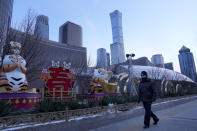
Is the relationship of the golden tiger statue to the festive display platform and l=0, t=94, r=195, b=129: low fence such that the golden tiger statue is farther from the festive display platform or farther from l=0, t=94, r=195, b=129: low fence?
l=0, t=94, r=195, b=129: low fence

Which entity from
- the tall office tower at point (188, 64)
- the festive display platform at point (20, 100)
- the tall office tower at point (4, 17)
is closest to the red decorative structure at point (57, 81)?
the festive display platform at point (20, 100)

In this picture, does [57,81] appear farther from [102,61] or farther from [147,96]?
[102,61]

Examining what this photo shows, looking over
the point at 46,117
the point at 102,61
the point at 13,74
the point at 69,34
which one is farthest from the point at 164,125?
the point at 69,34

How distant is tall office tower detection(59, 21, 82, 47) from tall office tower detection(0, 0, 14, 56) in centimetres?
7396

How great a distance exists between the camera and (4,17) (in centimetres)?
1048

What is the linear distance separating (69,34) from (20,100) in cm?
8350

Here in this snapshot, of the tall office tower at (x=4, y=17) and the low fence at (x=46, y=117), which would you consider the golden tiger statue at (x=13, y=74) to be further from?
the low fence at (x=46, y=117)

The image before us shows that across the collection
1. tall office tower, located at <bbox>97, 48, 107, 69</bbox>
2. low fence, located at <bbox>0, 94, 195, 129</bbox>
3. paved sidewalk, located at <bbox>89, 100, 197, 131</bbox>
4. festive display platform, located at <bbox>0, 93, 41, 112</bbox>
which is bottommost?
paved sidewalk, located at <bbox>89, 100, 197, 131</bbox>

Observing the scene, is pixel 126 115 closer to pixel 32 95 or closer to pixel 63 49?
pixel 32 95

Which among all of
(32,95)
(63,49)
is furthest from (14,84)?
(63,49)

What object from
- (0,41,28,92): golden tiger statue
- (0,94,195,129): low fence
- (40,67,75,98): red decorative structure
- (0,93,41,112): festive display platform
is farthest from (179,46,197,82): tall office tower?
(0,41,28,92): golden tiger statue

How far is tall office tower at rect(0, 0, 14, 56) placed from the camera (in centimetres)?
870

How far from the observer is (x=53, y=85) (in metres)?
9.86

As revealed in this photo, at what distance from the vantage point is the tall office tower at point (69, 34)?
8651 centimetres
